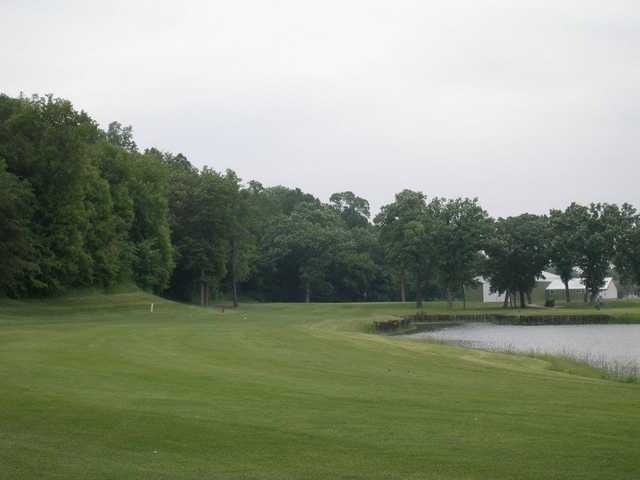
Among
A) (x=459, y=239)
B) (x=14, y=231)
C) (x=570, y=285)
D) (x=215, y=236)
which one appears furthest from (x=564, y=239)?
(x=14, y=231)

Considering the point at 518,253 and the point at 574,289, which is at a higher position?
the point at 518,253

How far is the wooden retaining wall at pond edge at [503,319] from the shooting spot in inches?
2675

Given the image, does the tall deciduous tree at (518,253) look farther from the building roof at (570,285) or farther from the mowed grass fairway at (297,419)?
the mowed grass fairway at (297,419)

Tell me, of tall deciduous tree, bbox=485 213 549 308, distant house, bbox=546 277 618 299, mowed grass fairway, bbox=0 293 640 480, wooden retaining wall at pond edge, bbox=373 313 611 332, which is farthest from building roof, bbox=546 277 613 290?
mowed grass fairway, bbox=0 293 640 480

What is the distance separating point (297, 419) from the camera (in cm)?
1304

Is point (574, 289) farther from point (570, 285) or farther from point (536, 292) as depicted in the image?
point (536, 292)

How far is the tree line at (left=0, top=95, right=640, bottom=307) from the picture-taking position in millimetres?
57438

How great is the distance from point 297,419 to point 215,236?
7322cm

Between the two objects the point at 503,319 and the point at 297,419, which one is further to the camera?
the point at 503,319

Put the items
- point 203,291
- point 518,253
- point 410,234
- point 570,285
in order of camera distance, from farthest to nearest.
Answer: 1. point 570,285
2. point 518,253
3. point 410,234
4. point 203,291

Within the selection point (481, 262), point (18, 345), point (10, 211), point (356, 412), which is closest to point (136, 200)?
point (10, 211)

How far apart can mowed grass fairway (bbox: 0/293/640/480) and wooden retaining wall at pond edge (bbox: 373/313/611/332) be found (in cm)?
4182

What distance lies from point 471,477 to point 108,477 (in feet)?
14.5

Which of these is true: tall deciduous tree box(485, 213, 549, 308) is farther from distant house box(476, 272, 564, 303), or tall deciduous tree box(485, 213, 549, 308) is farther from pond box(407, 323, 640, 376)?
pond box(407, 323, 640, 376)
